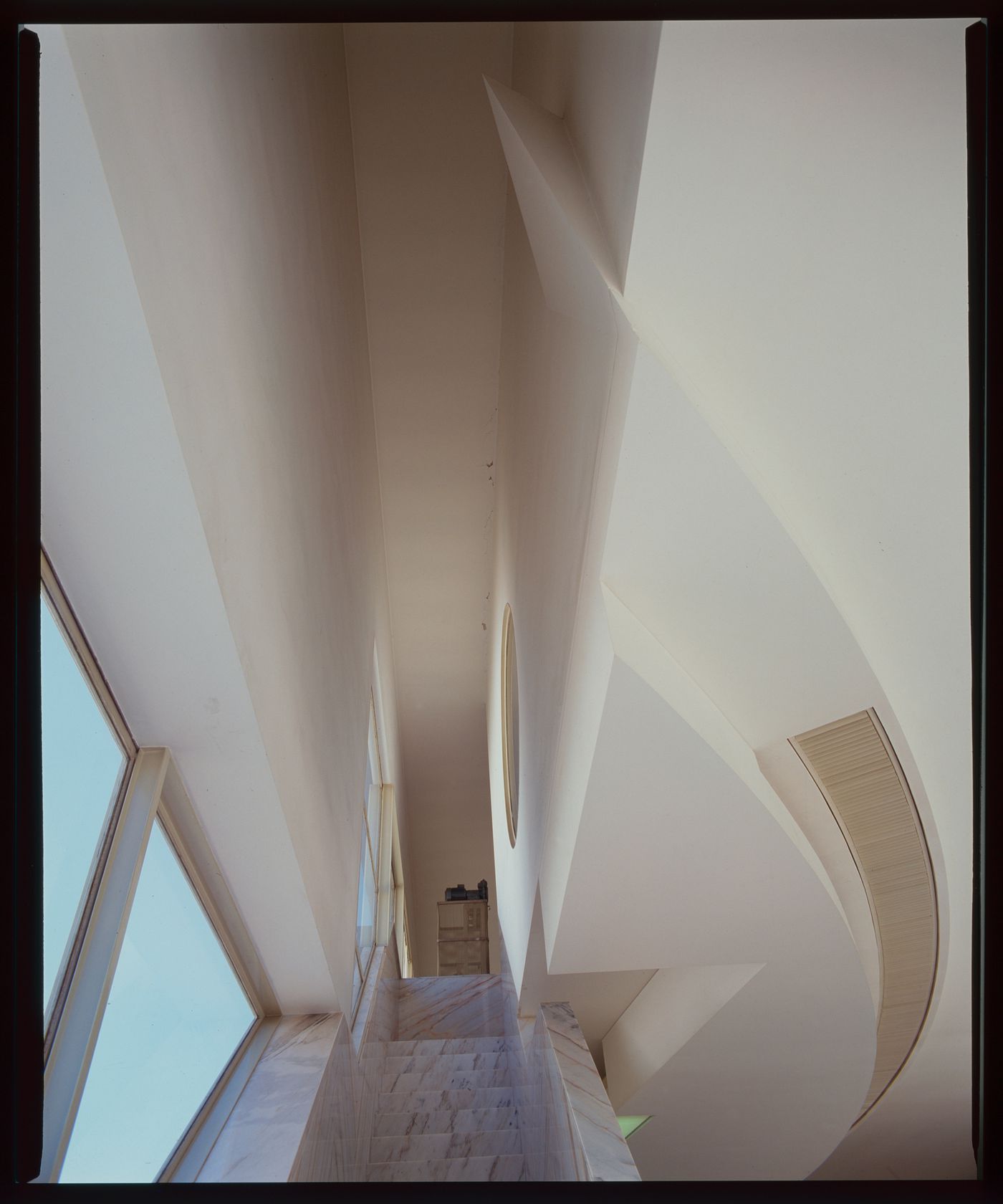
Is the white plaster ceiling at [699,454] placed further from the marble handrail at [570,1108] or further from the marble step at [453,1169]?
the marble step at [453,1169]

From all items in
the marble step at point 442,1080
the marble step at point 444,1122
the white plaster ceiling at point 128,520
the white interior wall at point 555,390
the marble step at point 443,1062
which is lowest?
the marble step at point 444,1122

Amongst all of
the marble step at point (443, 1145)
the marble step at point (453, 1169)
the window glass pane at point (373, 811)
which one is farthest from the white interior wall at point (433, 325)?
the marble step at point (453, 1169)

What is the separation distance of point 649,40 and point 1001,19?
140 cm

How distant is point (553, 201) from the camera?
2793 millimetres

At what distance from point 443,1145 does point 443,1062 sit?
95 cm

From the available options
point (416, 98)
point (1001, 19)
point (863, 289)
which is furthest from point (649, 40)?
point (416, 98)

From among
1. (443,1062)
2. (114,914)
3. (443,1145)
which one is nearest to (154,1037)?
(114,914)

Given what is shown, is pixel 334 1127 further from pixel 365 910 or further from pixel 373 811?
pixel 373 811

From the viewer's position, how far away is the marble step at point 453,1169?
4.26 m

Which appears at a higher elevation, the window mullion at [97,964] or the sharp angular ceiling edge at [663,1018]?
the sharp angular ceiling edge at [663,1018]

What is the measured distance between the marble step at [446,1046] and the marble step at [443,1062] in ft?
0.14

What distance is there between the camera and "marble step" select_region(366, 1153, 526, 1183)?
4258 mm

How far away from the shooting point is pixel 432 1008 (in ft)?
25.7

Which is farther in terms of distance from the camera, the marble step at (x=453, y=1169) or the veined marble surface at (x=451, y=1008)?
the veined marble surface at (x=451, y=1008)
